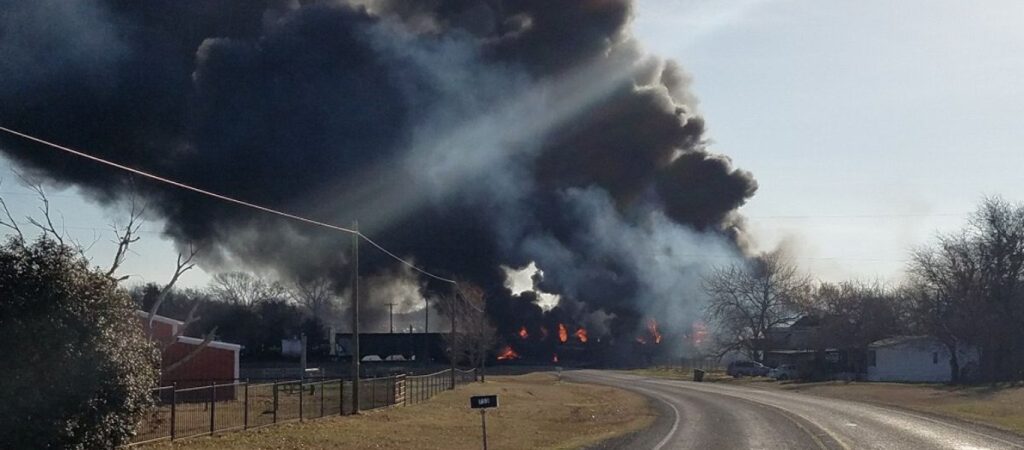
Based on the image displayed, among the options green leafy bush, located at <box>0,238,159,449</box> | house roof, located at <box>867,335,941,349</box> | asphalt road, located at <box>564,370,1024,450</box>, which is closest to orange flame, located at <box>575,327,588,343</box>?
house roof, located at <box>867,335,941,349</box>

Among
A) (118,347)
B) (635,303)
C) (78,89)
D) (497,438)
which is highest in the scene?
(78,89)

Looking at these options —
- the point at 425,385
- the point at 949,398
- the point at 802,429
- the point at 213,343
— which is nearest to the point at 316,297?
the point at 213,343

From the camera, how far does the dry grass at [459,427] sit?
90.8 ft

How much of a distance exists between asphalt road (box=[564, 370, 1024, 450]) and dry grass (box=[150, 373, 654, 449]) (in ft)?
5.48

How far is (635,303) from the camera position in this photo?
98.6 meters

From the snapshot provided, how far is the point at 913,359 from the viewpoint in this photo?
3039 inches

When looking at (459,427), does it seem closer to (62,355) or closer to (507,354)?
(62,355)

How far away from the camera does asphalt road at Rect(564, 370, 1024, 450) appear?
26734 millimetres

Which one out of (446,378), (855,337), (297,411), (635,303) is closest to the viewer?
(297,411)

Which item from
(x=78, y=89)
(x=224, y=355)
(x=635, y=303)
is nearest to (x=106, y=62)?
(x=78, y=89)

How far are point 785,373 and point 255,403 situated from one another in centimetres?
4996

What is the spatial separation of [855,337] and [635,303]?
2087cm

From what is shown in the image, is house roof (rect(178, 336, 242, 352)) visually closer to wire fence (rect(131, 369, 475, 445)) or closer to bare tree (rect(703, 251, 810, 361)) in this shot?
wire fence (rect(131, 369, 475, 445))

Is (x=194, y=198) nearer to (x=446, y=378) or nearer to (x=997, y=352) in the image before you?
(x=446, y=378)
